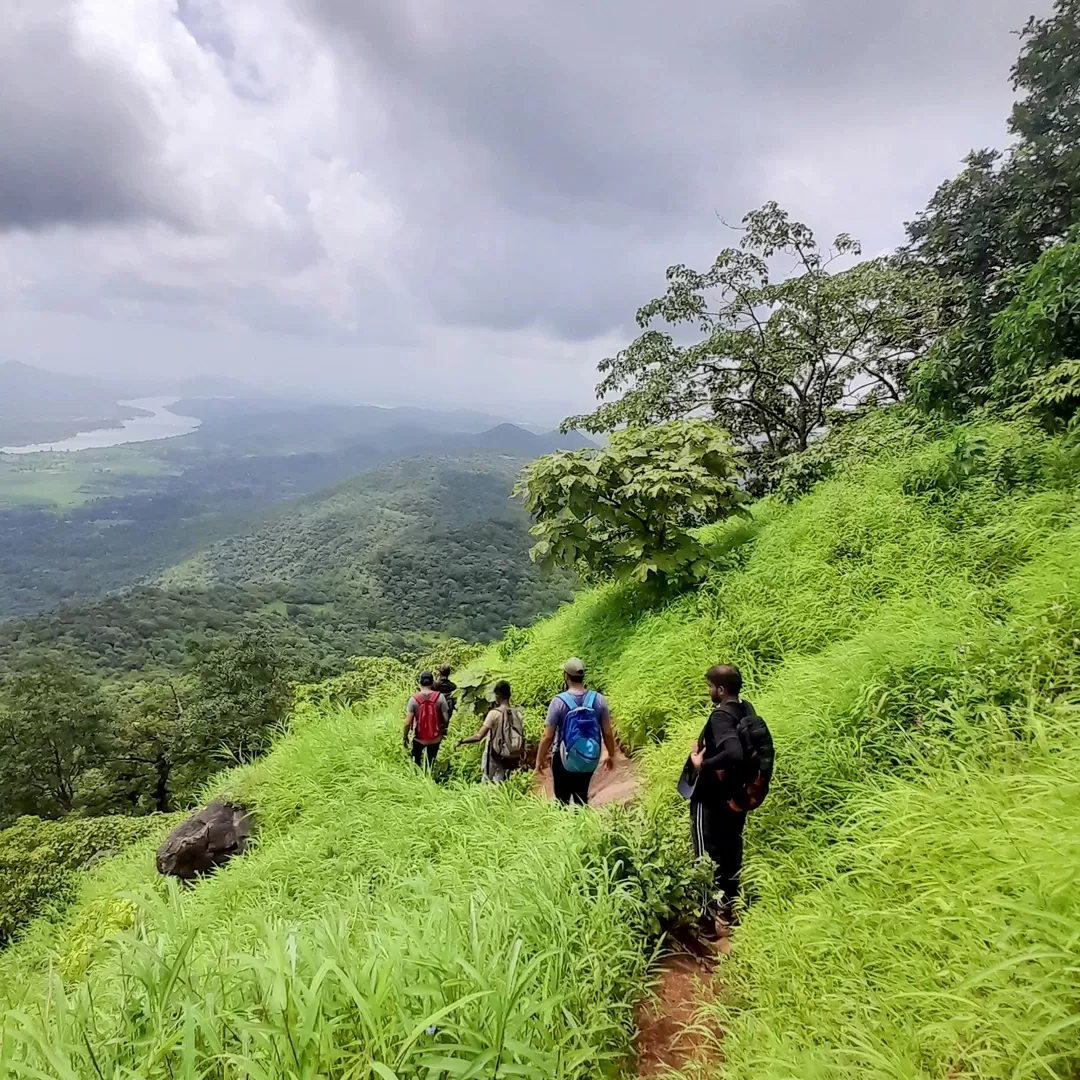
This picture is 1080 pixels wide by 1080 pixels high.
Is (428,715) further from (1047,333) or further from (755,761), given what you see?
(1047,333)

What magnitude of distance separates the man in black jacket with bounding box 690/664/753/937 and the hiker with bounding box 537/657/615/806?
108 centimetres

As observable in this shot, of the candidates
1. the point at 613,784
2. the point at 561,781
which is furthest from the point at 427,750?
the point at 561,781

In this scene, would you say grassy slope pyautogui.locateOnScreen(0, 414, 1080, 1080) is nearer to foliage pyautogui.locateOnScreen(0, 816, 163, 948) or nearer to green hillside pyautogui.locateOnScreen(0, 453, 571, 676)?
green hillside pyautogui.locateOnScreen(0, 453, 571, 676)

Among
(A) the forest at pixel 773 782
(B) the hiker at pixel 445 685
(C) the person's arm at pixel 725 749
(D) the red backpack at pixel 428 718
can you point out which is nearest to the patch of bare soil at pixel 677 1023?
(A) the forest at pixel 773 782

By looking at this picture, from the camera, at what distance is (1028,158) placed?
370 inches

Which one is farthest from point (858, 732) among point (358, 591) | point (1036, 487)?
point (358, 591)

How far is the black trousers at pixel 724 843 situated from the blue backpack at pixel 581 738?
3.64ft

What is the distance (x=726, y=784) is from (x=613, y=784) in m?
2.27

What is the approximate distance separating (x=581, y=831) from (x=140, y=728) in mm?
31244

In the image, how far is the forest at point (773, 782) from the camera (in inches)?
80.7

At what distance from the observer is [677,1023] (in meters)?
2.77

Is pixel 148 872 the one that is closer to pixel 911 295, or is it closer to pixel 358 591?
pixel 911 295

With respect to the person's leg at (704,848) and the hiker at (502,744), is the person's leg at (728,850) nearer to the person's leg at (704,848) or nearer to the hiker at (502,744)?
the person's leg at (704,848)

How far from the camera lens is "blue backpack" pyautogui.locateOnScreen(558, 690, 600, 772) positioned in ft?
14.7
